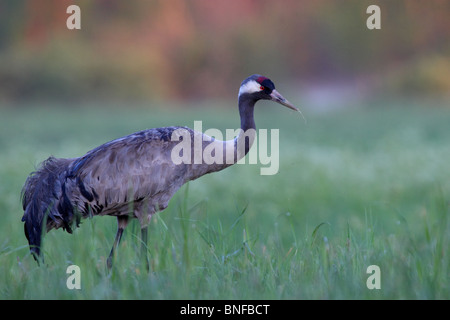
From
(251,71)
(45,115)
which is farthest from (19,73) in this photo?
(251,71)

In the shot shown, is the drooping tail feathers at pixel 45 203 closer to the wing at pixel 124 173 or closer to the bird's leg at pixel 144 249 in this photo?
the wing at pixel 124 173

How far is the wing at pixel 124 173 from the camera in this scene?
18.6 feet

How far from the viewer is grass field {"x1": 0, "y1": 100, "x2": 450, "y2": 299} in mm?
4465

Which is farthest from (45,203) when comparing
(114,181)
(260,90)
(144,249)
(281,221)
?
(281,221)

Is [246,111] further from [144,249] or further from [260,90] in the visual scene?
[144,249]

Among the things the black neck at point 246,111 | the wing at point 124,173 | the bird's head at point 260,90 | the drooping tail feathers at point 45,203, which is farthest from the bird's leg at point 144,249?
the bird's head at point 260,90

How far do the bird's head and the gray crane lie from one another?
0.61m

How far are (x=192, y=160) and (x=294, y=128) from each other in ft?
51.5

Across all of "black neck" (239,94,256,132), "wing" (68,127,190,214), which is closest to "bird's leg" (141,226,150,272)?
"wing" (68,127,190,214)

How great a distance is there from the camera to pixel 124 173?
18.9ft

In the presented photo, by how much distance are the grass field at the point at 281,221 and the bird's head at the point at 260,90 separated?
71cm

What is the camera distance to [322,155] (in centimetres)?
1416

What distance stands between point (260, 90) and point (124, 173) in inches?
59.9

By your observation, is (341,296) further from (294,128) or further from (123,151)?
(294,128)
